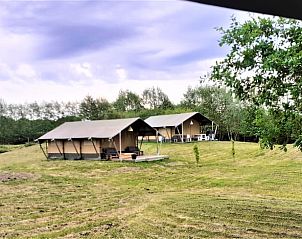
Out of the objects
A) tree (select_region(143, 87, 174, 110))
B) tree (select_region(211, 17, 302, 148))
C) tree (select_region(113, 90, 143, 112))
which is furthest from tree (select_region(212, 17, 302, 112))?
tree (select_region(143, 87, 174, 110))

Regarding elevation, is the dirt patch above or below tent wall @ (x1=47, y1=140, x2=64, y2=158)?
below

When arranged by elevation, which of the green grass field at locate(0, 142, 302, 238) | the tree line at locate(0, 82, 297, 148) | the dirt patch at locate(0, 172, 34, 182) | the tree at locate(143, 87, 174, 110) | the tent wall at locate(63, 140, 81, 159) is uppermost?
the tree at locate(143, 87, 174, 110)

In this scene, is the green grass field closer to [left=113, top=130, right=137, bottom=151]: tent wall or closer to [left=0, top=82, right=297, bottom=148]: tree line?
[left=0, top=82, right=297, bottom=148]: tree line

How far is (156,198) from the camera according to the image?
17.5ft

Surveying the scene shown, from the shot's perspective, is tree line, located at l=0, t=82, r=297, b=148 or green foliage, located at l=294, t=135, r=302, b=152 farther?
tree line, located at l=0, t=82, r=297, b=148

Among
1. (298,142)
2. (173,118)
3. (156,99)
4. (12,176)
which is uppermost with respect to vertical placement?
(156,99)

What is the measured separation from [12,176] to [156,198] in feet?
11.2

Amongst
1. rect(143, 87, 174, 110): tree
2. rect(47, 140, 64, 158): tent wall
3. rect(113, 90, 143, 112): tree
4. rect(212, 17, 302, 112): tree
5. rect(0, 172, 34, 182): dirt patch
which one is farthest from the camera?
rect(47, 140, 64, 158): tent wall

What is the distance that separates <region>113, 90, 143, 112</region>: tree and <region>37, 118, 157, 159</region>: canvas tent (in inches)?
91.3

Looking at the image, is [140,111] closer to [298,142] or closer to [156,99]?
[156,99]

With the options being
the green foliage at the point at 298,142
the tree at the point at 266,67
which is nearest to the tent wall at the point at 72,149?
the tree at the point at 266,67

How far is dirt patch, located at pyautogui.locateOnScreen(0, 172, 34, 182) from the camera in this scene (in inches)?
274

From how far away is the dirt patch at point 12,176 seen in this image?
6969mm

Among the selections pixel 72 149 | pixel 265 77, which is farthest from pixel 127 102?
pixel 72 149
